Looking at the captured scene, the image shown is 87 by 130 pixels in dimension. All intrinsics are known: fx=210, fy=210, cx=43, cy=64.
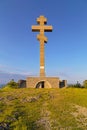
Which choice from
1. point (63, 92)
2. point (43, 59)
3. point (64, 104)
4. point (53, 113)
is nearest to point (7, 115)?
point (53, 113)

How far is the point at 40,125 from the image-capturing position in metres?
11.7

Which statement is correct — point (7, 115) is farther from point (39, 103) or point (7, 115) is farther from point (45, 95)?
point (45, 95)

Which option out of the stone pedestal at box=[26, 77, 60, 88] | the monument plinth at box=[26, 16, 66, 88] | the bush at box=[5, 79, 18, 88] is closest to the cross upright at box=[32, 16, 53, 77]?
the monument plinth at box=[26, 16, 66, 88]

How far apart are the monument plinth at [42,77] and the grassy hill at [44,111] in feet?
17.6

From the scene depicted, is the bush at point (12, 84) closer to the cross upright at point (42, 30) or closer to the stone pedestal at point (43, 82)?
the stone pedestal at point (43, 82)

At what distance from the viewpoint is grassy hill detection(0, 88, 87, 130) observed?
11.5 metres

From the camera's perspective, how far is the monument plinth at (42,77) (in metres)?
24.1

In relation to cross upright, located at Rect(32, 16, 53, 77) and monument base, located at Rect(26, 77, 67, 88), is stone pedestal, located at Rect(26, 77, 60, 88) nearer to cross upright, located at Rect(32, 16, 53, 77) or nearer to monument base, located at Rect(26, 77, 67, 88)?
monument base, located at Rect(26, 77, 67, 88)

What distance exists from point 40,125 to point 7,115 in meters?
2.10

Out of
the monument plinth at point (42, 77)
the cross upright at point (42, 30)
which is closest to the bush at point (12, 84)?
the monument plinth at point (42, 77)

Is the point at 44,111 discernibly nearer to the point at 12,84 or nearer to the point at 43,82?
the point at 43,82

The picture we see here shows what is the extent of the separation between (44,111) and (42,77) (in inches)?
420

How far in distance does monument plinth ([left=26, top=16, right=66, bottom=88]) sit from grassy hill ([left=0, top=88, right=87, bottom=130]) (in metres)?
5.36

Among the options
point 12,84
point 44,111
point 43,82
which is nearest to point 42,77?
point 43,82
